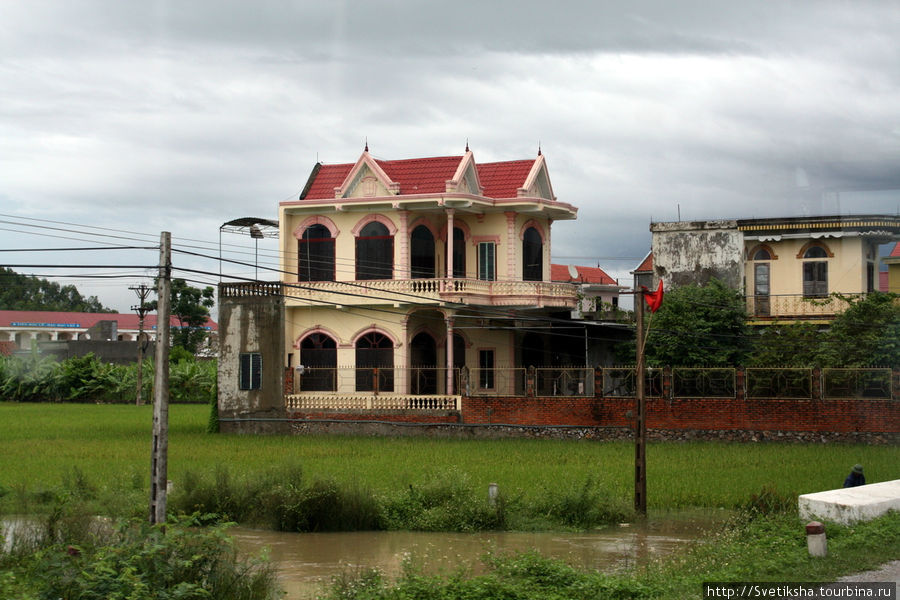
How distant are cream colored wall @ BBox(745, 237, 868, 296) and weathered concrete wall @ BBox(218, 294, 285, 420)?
1727 cm

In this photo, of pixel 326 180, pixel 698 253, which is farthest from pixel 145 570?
pixel 698 253

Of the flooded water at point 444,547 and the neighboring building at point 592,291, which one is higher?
the neighboring building at point 592,291

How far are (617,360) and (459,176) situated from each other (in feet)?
29.5

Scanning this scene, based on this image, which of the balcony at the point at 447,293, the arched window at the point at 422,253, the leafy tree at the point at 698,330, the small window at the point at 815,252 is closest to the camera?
the leafy tree at the point at 698,330

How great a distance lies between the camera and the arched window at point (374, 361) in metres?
36.6

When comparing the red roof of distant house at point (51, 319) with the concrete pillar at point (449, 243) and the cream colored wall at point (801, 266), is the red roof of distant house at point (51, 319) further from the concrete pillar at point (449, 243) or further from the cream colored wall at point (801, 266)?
the cream colored wall at point (801, 266)

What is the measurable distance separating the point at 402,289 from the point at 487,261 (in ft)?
11.4

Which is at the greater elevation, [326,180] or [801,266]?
[326,180]

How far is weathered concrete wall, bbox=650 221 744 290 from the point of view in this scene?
3862cm

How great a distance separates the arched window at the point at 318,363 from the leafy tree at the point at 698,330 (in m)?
11.1

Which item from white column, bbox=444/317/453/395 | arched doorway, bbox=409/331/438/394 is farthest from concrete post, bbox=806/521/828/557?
arched doorway, bbox=409/331/438/394

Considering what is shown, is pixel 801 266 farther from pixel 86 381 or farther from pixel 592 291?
pixel 86 381

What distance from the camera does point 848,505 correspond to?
16.1 metres

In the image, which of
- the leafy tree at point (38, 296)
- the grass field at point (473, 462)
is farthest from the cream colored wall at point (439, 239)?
the leafy tree at point (38, 296)
